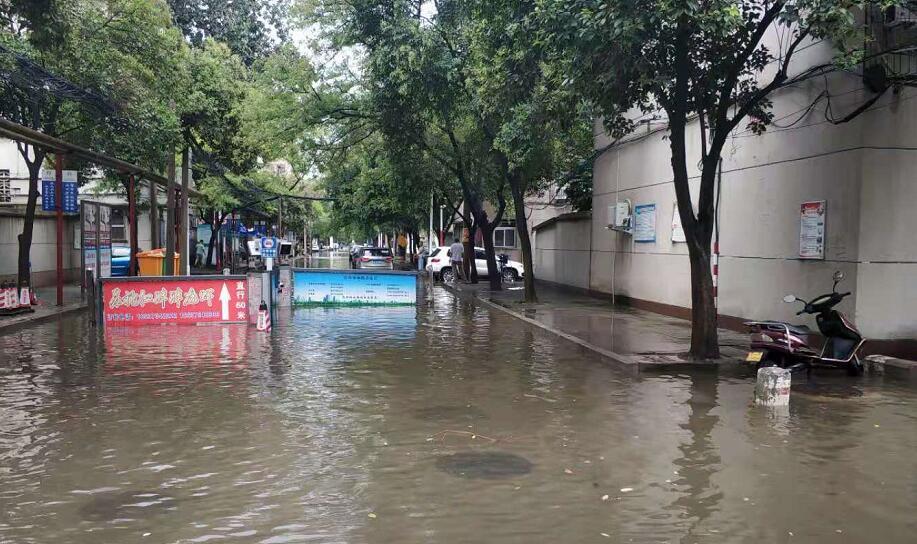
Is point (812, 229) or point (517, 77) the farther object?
point (517, 77)

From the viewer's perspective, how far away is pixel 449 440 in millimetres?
6523

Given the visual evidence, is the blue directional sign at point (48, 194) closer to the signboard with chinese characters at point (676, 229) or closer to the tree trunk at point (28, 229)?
the tree trunk at point (28, 229)

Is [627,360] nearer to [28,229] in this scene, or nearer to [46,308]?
[46,308]

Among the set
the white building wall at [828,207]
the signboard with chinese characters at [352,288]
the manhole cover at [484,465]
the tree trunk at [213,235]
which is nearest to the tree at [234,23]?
the tree trunk at [213,235]

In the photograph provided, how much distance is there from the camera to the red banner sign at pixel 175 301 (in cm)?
1500

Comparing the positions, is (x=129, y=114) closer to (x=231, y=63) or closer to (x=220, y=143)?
(x=231, y=63)

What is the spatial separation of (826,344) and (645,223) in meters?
9.01

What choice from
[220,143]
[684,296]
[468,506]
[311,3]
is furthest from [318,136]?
[468,506]

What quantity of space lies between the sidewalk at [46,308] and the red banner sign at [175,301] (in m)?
1.75

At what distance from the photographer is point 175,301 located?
15125 millimetres

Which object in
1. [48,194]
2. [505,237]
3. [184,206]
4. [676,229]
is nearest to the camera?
[676,229]

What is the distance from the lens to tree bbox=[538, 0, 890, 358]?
346 inches

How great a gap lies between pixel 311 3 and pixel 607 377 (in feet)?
50.8

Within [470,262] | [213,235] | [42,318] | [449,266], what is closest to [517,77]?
[42,318]
